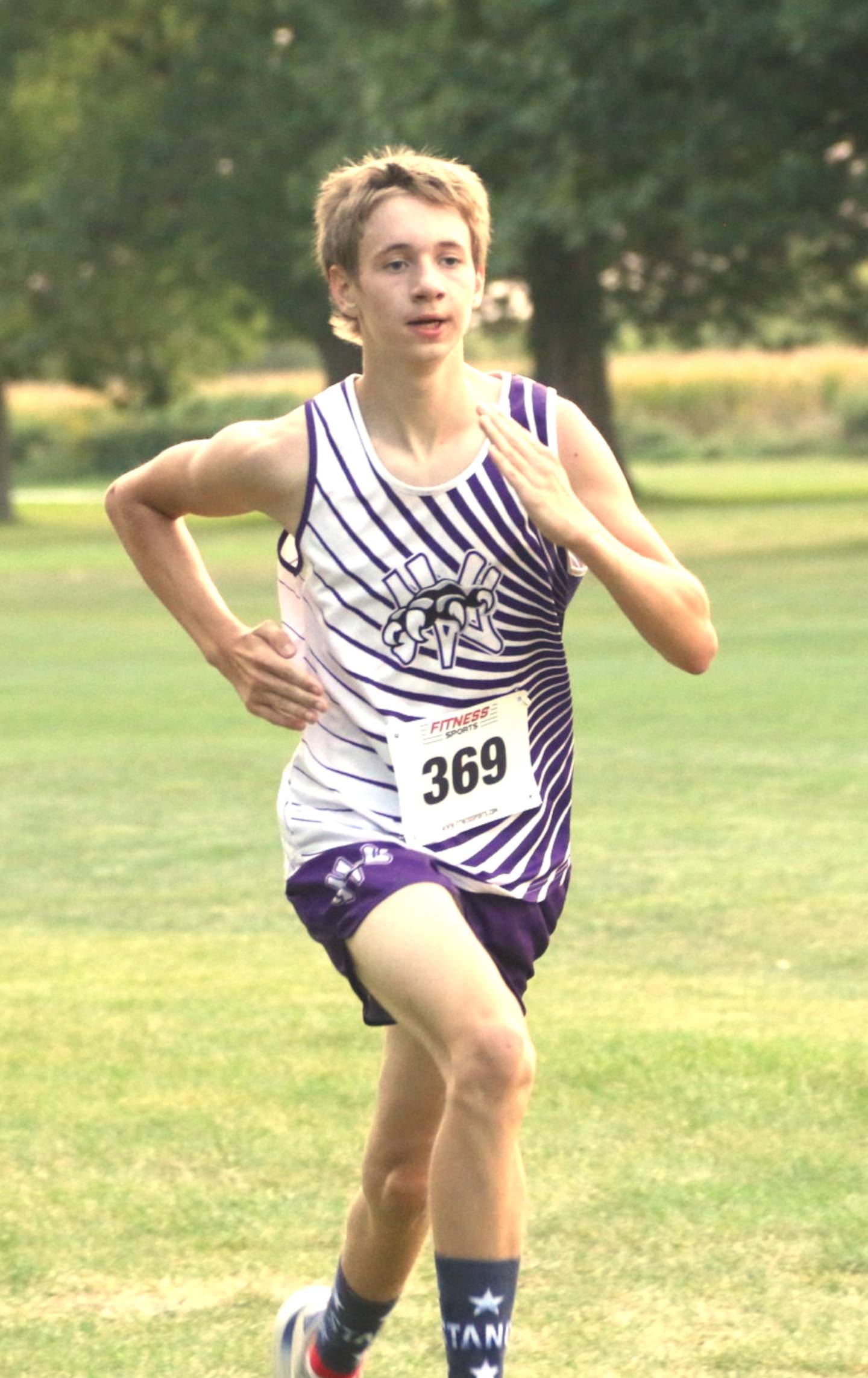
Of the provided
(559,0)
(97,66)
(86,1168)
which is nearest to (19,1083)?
(86,1168)

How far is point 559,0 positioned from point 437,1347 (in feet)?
123

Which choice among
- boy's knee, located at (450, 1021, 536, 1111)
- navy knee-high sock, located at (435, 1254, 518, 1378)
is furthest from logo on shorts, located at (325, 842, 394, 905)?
navy knee-high sock, located at (435, 1254, 518, 1378)

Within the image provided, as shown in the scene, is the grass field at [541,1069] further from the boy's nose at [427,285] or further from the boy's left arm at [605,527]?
the boy's nose at [427,285]

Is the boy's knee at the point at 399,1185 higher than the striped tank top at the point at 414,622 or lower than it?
lower

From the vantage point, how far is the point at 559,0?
133 feet

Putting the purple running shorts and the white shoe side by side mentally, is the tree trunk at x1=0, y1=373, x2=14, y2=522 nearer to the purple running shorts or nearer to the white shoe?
the white shoe

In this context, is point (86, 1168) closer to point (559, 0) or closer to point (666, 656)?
point (666, 656)

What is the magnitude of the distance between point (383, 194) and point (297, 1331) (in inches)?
83.4

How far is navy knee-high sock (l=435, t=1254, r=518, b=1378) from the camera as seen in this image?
4184 mm

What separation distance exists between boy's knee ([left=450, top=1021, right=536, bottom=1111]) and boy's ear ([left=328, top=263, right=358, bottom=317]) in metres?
1.40

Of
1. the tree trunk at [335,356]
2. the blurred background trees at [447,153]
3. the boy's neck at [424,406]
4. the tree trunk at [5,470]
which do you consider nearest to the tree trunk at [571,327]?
the blurred background trees at [447,153]

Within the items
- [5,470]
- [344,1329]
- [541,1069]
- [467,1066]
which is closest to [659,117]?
[5,470]

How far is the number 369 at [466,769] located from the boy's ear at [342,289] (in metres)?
0.85

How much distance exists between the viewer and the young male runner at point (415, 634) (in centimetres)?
446
